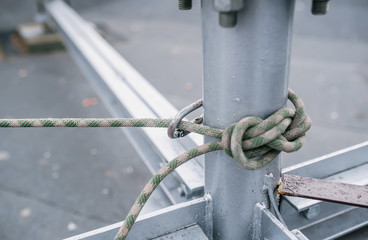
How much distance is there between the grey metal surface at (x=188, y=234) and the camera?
1.03 m

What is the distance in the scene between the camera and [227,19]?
2.32 feet

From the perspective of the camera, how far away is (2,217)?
8.00 feet

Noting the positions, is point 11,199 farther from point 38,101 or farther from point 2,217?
point 38,101

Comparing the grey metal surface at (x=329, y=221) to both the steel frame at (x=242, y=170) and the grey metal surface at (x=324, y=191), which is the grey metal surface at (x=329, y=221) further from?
the grey metal surface at (x=324, y=191)

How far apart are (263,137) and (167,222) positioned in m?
0.41

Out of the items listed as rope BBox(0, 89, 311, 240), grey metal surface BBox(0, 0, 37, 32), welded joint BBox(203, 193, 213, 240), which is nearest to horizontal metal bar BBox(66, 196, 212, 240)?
welded joint BBox(203, 193, 213, 240)

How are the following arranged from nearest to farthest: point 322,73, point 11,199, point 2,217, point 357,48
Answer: point 2,217, point 11,199, point 322,73, point 357,48

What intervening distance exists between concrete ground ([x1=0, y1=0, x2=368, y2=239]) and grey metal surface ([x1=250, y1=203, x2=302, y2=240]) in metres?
0.50

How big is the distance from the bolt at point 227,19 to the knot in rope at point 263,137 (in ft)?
0.74

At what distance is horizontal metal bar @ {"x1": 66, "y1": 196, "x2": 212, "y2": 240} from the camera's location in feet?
3.21

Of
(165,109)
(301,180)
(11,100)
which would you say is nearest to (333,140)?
(165,109)

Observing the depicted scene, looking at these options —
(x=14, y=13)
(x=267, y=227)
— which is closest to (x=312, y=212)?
(x=267, y=227)

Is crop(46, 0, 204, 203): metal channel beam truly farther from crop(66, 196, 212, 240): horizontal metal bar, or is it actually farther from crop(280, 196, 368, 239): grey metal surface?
crop(280, 196, 368, 239): grey metal surface

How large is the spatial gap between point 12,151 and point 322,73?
3640mm
